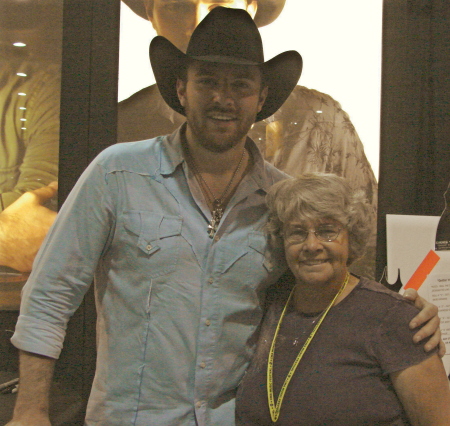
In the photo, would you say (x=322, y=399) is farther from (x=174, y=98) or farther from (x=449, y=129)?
(x=449, y=129)

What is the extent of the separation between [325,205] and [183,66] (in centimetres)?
65

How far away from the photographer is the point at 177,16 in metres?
2.10

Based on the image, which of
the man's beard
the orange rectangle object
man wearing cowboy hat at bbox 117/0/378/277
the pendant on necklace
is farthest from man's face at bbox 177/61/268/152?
the orange rectangle object

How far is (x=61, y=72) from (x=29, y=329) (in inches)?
45.9

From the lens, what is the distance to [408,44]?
7.46 feet

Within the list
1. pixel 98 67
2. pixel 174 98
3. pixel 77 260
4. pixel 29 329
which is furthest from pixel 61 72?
pixel 29 329

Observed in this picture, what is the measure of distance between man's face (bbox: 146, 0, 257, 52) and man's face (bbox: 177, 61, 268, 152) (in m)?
0.63

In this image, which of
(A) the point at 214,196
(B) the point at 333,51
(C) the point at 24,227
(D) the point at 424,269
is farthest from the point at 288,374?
(B) the point at 333,51

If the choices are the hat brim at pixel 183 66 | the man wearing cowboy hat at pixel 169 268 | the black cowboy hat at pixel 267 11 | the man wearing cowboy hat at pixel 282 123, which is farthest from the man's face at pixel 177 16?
the man wearing cowboy hat at pixel 169 268

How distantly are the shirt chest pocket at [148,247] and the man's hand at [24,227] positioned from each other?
0.77m

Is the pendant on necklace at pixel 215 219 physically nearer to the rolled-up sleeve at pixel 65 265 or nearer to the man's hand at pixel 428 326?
the rolled-up sleeve at pixel 65 265

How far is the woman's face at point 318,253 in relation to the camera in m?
1.41

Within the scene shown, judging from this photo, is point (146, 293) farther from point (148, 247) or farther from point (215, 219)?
point (215, 219)

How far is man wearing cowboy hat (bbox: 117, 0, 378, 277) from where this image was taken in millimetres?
2104
